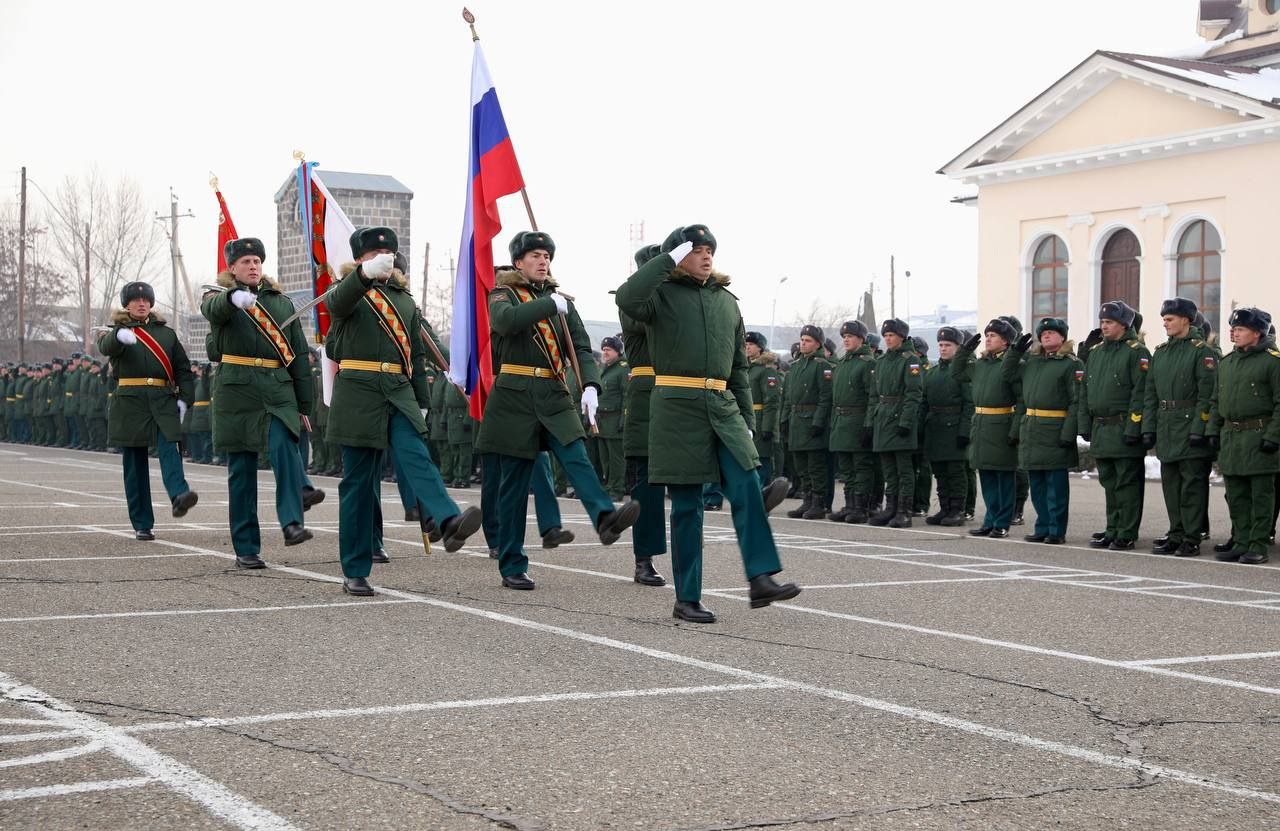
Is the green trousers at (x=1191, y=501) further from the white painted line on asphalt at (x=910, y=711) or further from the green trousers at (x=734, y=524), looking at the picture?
the white painted line on asphalt at (x=910, y=711)

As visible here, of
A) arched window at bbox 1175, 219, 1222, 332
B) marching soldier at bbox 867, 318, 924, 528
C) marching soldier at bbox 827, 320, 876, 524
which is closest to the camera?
marching soldier at bbox 867, 318, 924, 528

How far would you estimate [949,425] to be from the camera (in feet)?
51.0

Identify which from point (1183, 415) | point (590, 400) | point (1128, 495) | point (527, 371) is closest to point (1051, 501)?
point (1128, 495)

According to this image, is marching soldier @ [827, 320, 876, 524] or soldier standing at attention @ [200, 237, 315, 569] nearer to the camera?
soldier standing at attention @ [200, 237, 315, 569]

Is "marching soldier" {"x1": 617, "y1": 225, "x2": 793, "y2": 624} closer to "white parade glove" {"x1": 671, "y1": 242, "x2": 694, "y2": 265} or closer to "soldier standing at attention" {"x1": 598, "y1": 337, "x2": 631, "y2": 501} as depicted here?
"white parade glove" {"x1": 671, "y1": 242, "x2": 694, "y2": 265}

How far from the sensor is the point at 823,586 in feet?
32.0

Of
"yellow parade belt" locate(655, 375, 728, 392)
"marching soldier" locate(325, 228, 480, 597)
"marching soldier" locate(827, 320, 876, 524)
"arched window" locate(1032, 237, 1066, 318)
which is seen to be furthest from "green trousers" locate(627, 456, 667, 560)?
"arched window" locate(1032, 237, 1066, 318)

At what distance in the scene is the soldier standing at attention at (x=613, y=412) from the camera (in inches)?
747

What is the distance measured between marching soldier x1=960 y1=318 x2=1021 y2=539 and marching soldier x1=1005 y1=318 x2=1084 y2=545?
0.32m

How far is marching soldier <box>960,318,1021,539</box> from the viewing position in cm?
1426

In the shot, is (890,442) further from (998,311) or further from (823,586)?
(998,311)

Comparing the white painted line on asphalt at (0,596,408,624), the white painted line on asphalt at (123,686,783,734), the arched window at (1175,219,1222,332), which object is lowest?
the white painted line on asphalt at (123,686,783,734)

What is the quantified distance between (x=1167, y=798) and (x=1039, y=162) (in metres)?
31.4

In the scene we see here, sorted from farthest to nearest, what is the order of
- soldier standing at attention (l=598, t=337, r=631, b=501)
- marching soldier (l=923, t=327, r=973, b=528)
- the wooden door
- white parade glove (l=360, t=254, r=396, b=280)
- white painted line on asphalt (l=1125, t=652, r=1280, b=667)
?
1. the wooden door
2. soldier standing at attention (l=598, t=337, r=631, b=501)
3. marching soldier (l=923, t=327, r=973, b=528)
4. white parade glove (l=360, t=254, r=396, b=280)
5. white painted line on asphalt (l=1125, t=652, r=1280, b=667)
